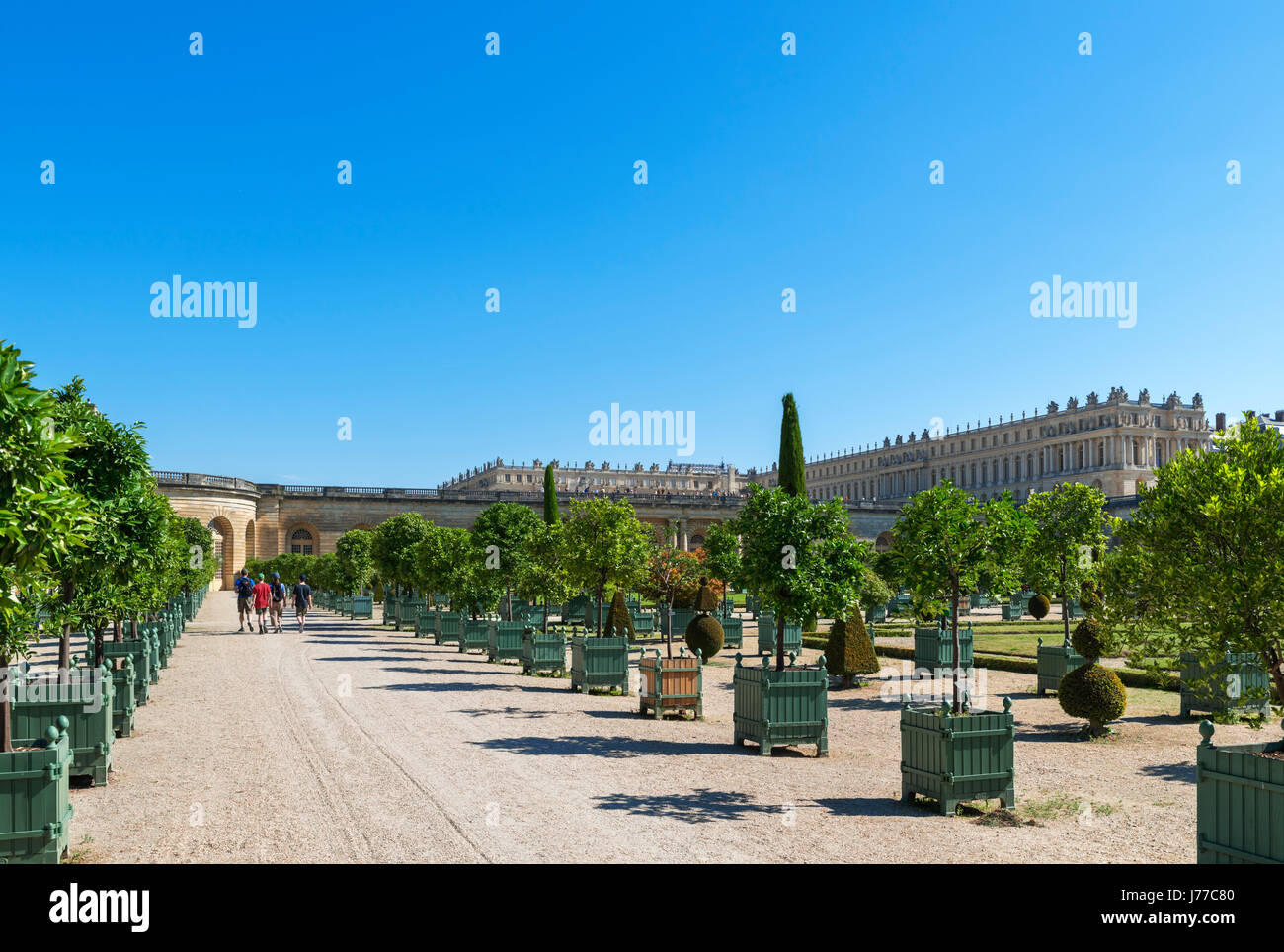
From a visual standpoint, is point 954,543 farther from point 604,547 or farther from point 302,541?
point 302,541

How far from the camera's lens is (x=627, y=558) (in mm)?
20688

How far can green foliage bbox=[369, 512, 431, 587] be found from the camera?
38438mm

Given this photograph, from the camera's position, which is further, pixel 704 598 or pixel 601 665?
pixel 704 598

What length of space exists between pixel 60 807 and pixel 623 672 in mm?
12959

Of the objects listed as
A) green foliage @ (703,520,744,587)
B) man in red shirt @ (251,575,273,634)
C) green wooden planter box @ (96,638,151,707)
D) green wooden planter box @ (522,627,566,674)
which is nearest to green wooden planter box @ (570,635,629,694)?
green wooden planter box @ (522,627,566,674)

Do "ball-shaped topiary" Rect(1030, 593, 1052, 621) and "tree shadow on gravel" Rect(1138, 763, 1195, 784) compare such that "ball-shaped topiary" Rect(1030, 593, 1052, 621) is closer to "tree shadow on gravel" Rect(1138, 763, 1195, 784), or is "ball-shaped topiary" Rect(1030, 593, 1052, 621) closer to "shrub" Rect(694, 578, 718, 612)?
"shrub" Rect(694, 578, 718, 612)

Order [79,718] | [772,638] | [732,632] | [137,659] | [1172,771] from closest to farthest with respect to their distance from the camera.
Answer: [79,718], [1172,771], [137,659], [772,638], [732,632]

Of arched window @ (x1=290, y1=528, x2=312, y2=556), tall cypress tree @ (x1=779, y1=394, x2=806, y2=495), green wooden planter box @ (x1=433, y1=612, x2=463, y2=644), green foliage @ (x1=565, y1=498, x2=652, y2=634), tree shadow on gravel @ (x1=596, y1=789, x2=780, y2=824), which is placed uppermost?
tall cypress tree @ (x1=779, y1=394, x2=806, y2=495)

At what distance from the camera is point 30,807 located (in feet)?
24.2

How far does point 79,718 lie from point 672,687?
29.8ft

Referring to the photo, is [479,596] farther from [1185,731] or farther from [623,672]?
[1185,731]

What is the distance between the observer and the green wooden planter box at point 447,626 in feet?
100

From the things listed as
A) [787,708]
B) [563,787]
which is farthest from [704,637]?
[563,787]

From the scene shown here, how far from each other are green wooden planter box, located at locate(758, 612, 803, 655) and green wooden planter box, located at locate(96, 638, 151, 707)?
16.8m
